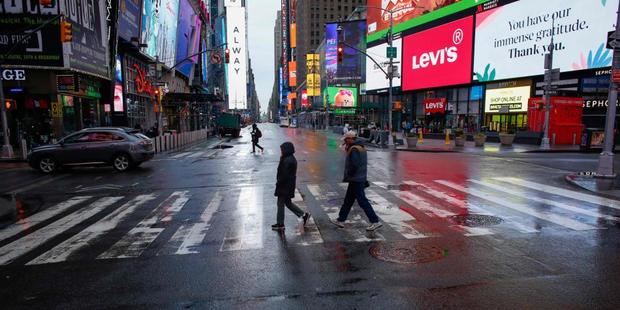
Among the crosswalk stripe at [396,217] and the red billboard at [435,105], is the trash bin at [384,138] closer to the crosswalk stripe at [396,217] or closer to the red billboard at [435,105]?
the crosswalk stripe at [396,217]

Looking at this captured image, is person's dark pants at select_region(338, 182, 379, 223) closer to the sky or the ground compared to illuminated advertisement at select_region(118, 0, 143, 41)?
closer to the ground

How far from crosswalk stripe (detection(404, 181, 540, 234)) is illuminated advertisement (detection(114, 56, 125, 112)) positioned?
28.5 meters

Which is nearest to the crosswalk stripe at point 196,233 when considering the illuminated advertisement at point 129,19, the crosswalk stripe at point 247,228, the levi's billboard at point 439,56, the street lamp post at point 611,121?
the crosswalk stripe at point 247,228

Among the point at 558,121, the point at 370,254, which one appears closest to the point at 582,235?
the point at 370,254

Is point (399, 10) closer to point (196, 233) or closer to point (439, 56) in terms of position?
point (439, 56)

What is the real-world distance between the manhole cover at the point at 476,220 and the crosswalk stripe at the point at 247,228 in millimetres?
3715

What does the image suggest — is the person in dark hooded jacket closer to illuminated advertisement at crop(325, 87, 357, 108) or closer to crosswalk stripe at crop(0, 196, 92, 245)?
crosswalk stripe at crop(0, 196, 92, 245)

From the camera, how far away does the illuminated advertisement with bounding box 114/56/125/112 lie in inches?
1339

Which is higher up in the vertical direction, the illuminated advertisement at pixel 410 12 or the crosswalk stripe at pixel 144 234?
the illuminated advertisement at pixel 410 12

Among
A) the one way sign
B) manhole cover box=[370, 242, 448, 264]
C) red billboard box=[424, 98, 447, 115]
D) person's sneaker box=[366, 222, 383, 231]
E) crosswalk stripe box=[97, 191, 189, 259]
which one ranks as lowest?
crosswalk stripe box=[97, 191, 189, 259]

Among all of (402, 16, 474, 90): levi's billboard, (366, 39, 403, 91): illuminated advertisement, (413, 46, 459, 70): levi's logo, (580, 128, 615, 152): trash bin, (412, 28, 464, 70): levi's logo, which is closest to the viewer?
(580, 128, 615, 152): trash bin

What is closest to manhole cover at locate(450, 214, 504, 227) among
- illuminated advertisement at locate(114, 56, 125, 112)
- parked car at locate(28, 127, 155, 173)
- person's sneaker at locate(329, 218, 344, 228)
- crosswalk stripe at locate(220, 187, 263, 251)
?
person's sneaker at locate(329, 218, 344, 228)

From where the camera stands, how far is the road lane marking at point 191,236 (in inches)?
255

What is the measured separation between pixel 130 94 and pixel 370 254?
1468 inches
